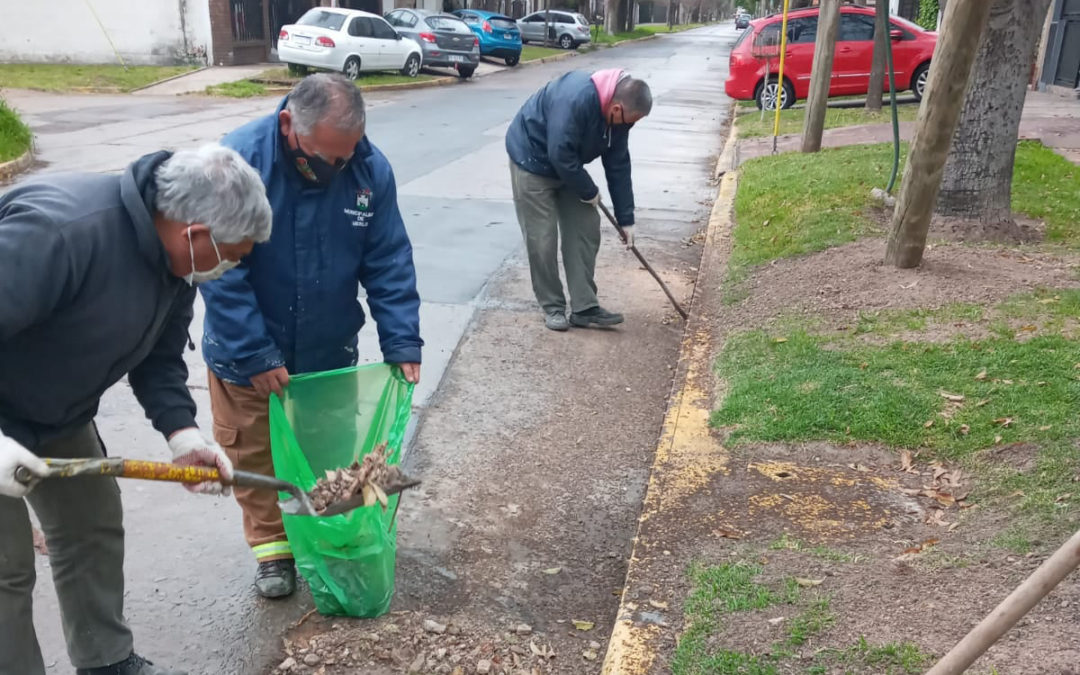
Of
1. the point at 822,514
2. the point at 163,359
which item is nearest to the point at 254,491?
the point at 163,359

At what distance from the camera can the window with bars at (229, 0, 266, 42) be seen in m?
26.4

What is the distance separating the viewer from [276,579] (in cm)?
344

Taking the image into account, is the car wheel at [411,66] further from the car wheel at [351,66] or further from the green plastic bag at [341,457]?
the green plastic bag at [341,457]

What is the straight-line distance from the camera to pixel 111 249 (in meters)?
2.28

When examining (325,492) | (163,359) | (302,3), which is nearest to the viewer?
(163,359)

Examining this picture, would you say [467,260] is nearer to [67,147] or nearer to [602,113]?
[602,113]

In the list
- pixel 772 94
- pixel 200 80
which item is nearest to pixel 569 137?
pixel 772 94

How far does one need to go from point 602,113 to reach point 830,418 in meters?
2.30

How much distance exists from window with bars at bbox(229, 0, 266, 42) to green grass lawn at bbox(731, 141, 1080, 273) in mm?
20083

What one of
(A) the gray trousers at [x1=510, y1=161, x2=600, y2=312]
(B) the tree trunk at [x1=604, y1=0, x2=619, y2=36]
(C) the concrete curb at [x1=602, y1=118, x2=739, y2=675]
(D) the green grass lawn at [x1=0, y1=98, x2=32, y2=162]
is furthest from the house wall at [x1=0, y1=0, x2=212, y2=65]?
(B) the tree trunk at [x1=604, y1=0, x2=619, y2=36]

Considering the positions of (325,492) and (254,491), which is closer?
(325,492)

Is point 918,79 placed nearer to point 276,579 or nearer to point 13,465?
point 276,579

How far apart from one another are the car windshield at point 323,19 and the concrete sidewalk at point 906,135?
12292 millimetres

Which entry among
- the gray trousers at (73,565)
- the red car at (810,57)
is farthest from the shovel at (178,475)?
the red car at (810,57)
